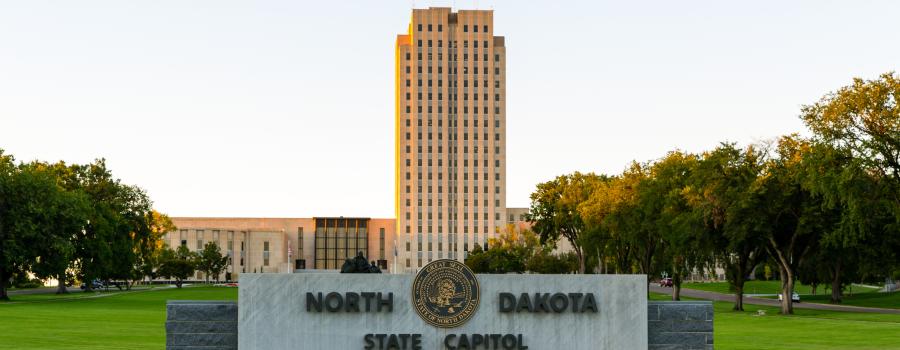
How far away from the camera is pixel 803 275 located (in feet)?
294

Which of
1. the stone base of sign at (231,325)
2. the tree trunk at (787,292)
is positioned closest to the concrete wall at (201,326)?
the stone base of sign at (231,325)

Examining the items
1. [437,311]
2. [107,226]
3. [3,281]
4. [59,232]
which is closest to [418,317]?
[437,311]

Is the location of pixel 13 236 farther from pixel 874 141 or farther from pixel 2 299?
pixel 874 141

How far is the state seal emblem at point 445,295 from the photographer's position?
806 inches

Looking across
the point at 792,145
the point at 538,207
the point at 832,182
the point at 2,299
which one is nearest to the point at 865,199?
the point at 832,182

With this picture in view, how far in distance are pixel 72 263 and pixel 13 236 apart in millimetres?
11883

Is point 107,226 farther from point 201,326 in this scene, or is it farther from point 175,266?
point 175,266

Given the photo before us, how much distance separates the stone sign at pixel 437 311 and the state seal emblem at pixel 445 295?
0.7 inches

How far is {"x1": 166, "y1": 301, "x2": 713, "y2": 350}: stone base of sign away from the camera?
20.7m

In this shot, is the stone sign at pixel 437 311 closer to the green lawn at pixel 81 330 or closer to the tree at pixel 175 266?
the green lawn at pixel 81 330

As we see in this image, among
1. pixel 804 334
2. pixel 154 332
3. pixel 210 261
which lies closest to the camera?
pixel 154 332

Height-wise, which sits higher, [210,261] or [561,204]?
[561,204]

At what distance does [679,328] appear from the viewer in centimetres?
2105

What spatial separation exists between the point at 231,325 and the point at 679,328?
28.3ft
